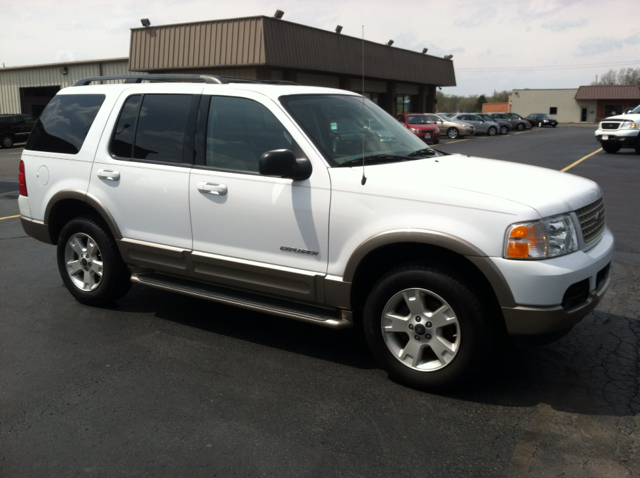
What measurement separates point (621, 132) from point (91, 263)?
2264 cm

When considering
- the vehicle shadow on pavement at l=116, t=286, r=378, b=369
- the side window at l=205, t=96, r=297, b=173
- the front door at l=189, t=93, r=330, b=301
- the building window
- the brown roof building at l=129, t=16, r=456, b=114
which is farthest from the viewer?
the building window

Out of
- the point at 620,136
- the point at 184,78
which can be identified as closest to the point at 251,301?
the point at 184,78

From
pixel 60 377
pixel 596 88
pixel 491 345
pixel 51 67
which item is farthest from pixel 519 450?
pixel 596 88

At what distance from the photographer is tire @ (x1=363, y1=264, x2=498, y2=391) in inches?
147

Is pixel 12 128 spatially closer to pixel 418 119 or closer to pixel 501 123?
pixel 418 119

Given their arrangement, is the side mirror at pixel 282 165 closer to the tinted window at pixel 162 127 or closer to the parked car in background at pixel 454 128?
the tinted window at pixel 162 127

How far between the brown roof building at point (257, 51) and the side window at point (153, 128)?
950 inches

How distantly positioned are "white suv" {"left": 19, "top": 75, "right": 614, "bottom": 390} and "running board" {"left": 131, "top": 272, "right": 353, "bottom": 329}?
0.01 metres

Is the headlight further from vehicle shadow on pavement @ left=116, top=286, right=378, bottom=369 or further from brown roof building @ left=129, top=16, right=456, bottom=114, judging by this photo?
brown roof building @ left=129, top=16, right=456, bottom=114

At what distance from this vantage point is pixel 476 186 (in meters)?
3.84

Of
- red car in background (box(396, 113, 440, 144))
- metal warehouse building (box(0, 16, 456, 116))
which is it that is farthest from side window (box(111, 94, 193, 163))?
red car in background (box(396, 113, 440, 144))

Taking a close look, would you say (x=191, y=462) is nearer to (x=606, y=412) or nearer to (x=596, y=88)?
(x=606, y=412)

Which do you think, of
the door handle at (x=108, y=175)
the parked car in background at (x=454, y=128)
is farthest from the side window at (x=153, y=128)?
the parked car in background at (x=454, y=128)

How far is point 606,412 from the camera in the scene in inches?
146
